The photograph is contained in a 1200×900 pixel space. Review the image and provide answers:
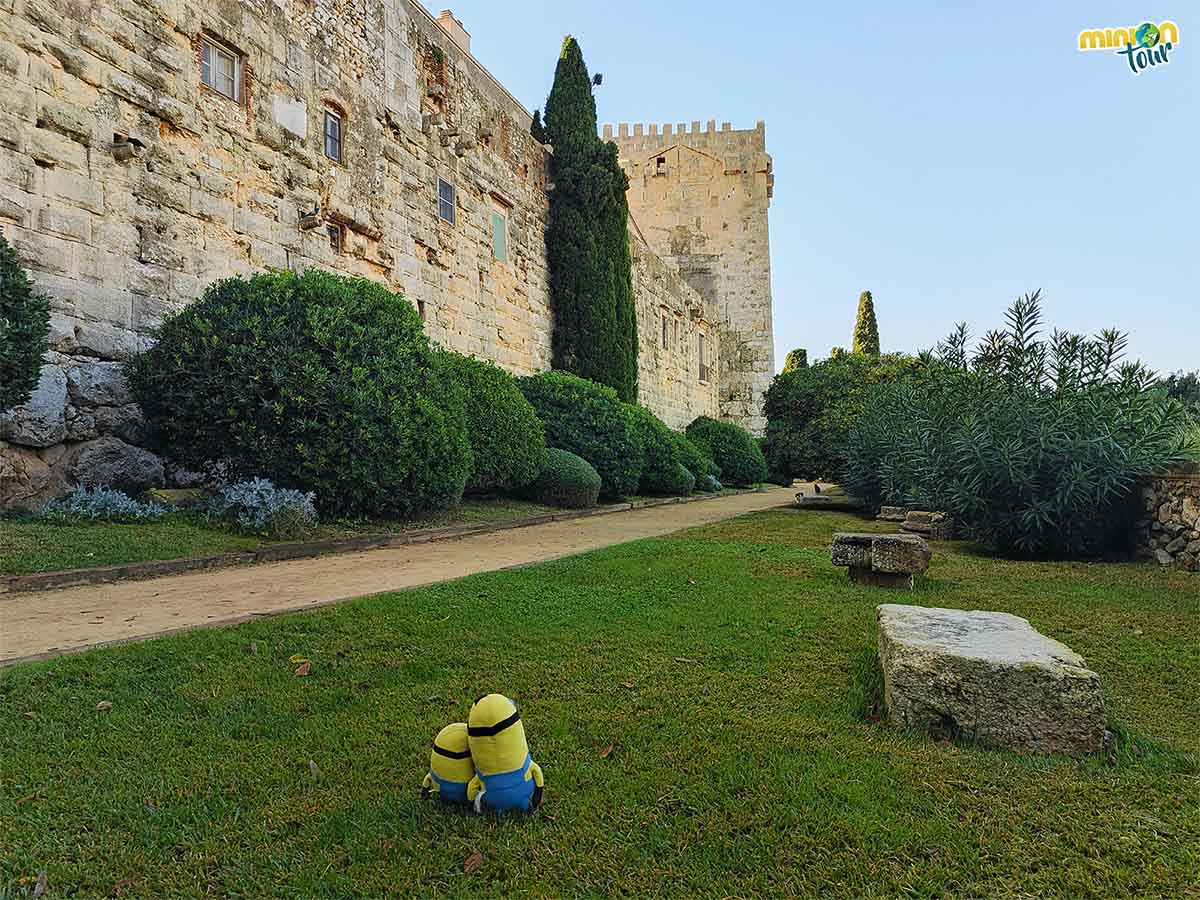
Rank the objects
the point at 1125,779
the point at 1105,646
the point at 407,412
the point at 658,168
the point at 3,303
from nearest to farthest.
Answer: the point at 1125,779
the point at 1105,646
the point at 3,303
the point at 407,412
the point at 658,168

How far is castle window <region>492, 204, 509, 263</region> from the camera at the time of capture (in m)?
13.3

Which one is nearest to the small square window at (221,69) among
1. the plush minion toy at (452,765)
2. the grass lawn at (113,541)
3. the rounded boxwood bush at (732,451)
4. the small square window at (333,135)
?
the small square window at (333,135)

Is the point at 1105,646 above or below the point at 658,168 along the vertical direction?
below

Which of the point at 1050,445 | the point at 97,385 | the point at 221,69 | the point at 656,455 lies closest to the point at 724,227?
the point at 656,455

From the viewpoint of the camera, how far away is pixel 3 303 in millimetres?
4750

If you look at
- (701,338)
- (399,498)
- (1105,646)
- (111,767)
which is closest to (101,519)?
(399,498)

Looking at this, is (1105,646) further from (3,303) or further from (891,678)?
(3,303)

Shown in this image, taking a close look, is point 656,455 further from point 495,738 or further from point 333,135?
point 495,738

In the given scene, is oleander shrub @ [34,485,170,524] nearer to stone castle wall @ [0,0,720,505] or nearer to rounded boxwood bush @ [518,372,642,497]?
stone castle wall @ [0,0,720,505]

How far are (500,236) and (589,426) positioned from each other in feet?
15.1

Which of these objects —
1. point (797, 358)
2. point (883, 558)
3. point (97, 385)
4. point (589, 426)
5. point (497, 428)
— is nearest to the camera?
point (883, 558)

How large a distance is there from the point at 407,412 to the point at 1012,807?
5.95 m

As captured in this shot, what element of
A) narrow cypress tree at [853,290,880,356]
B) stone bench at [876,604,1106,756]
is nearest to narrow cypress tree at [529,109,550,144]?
stone bench at [876,604,1106,756]

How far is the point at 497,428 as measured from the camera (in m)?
9.09
